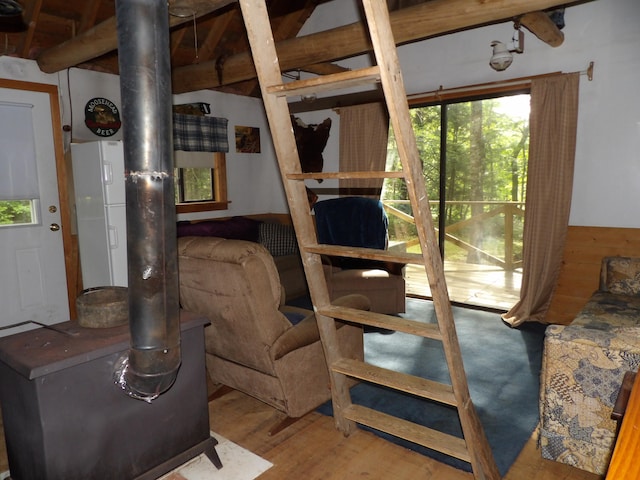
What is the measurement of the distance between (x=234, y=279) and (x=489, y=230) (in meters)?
3.74

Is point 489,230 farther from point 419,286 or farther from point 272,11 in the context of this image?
point 272,11

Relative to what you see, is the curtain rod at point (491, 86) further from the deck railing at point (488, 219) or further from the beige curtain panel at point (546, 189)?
the deck railing at point (488, 219)

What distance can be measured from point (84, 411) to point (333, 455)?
1171mm

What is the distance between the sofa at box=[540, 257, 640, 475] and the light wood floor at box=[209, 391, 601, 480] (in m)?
0.11

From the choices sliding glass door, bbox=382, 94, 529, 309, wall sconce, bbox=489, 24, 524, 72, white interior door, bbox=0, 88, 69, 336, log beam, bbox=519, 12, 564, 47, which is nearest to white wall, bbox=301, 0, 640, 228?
log beam, bbox=519, 12, 564, 47

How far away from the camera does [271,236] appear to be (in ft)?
17.5

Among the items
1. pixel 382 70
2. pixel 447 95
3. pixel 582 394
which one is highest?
pixel 447 95

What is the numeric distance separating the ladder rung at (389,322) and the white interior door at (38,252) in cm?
324

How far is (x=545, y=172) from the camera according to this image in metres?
4.03

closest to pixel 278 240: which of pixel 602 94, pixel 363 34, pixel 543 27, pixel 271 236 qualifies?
pixel 271 236

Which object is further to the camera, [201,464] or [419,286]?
[419,286]

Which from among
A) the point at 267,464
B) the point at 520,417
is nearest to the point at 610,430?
the point at 520,417

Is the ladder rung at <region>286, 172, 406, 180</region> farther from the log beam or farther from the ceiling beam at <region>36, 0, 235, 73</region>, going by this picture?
the log beam

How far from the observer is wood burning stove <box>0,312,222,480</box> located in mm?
1556
